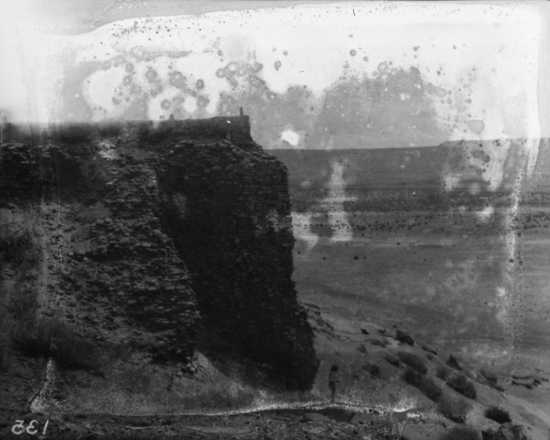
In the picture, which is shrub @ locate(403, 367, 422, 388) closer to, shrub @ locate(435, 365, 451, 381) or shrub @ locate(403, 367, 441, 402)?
shrub @ locate(403, 367, 441, 402)

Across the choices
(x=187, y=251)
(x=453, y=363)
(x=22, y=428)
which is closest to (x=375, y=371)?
(x=453, y=363)

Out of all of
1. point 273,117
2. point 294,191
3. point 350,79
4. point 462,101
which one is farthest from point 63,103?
point 462,101

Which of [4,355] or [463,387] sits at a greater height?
[4,355]

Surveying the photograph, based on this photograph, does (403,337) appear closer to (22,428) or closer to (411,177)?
(411,177)

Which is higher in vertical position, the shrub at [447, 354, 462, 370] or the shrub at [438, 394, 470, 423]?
the shrub at [447, 354, 462, 370]

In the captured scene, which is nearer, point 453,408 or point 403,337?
point 453,408

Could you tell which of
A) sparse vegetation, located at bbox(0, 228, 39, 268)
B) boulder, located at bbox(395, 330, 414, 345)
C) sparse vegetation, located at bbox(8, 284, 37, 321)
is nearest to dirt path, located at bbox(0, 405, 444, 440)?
boulder, located at bbox(395, 330, 414, 345)

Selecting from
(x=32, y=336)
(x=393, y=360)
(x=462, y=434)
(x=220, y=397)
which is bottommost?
(x=462, y=434)

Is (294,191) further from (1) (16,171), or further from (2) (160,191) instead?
(1) (16,171)
